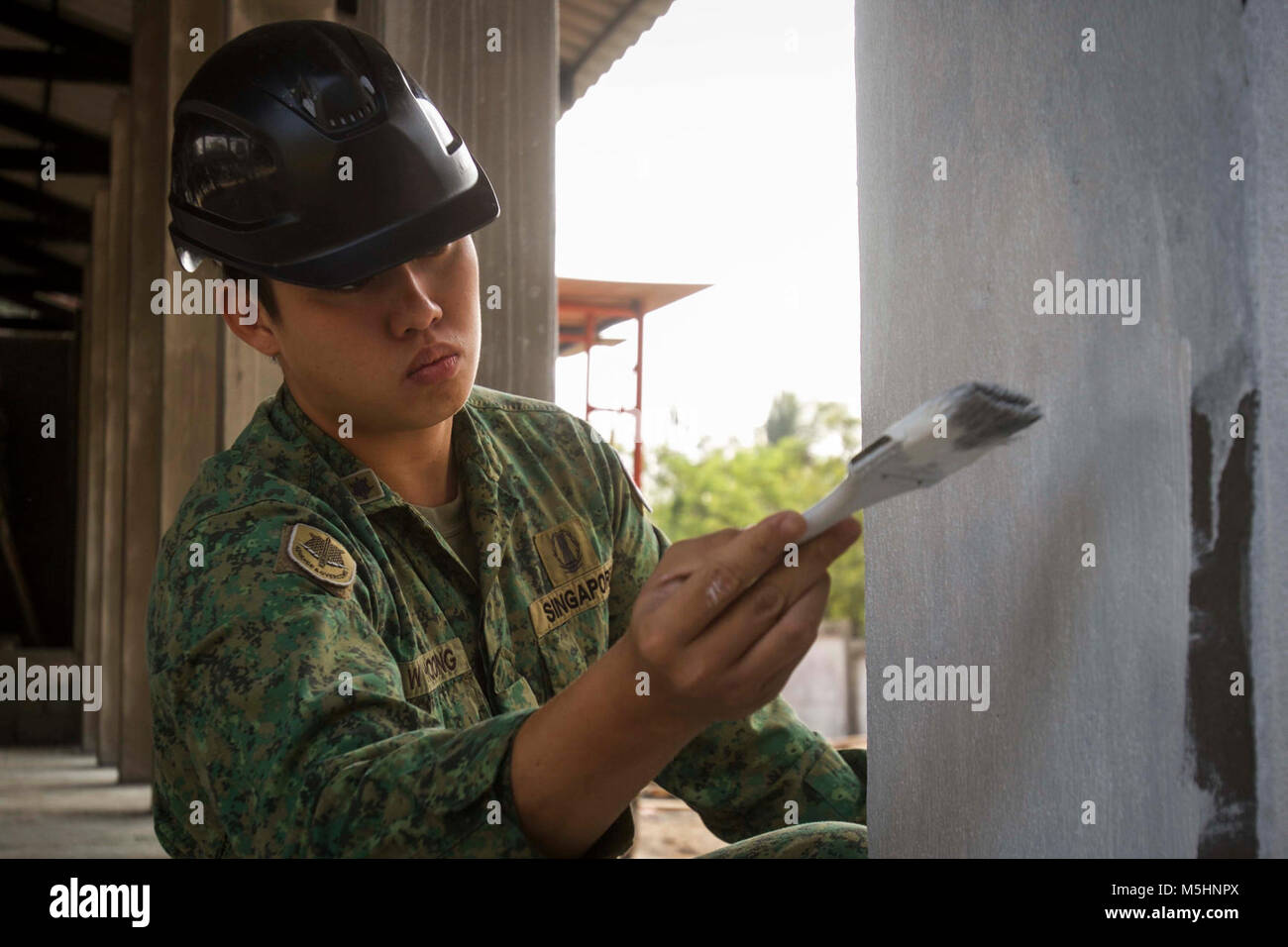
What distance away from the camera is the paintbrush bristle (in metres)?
0.87

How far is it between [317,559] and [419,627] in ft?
0.90

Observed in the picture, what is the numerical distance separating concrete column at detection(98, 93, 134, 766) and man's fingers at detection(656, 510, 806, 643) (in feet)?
21.8

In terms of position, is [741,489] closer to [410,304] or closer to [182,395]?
[182,395]

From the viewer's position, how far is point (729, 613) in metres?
0.91

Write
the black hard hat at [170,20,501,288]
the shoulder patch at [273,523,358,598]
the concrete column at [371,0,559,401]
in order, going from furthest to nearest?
the concrete column at [371,0,559,401] < the black hard hat at [170,20,501,288] < the shoulder patch at [273,523,358,598]

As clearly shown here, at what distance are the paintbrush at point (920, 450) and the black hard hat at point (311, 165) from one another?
0.77 metres

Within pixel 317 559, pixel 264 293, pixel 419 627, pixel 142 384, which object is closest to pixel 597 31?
pixel 142 384

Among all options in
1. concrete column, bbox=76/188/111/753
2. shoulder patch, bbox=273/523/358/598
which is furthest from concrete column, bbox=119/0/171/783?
shoulder patch, bbox=273/523/358/598

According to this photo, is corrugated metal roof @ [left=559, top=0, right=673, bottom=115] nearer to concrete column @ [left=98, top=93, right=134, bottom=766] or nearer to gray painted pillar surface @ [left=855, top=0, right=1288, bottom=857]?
concrete column @ [left=98, top=93, right=134, bottom=766]

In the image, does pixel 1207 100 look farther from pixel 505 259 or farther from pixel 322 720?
pixel 505 259

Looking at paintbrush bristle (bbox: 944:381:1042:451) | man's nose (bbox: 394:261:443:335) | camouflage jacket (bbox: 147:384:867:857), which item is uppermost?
man's nose (bbox: 394:261:443:335)

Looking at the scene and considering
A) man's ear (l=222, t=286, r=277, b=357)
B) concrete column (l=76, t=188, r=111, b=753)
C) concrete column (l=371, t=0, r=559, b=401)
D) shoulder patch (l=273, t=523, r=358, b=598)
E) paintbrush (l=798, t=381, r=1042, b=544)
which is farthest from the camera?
concrete column (l=76, t=188, r=111, b=753)

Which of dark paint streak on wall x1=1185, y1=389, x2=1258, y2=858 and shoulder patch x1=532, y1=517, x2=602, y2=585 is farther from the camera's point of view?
shoulder patch x1=532, y1=517, x2=602, y2=585
